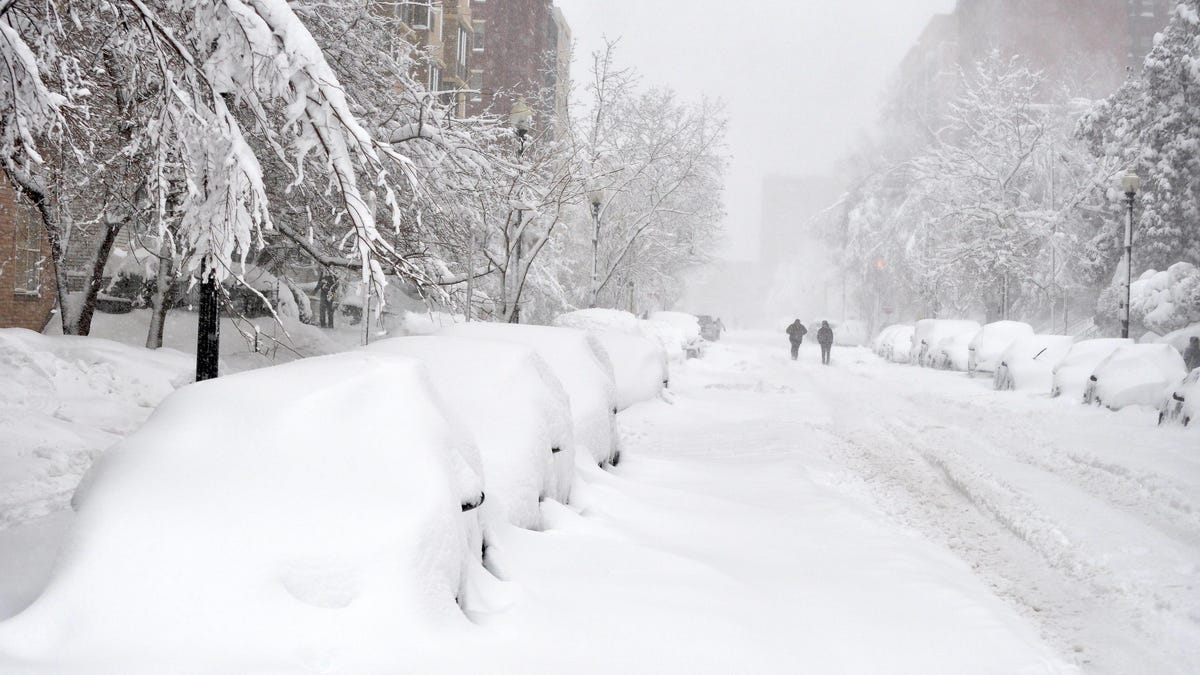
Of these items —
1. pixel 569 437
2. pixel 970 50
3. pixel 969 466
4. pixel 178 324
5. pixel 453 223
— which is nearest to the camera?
pixel 569 437

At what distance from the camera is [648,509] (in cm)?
693

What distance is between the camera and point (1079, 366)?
17.1m

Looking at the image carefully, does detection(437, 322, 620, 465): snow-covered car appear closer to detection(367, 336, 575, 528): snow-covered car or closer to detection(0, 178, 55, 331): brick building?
detection(367, 336, 575, 528): snow-covered car

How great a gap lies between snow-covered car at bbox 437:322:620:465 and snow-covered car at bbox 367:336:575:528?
4.14ft

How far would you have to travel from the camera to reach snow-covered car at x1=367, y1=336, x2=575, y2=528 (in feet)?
17.4

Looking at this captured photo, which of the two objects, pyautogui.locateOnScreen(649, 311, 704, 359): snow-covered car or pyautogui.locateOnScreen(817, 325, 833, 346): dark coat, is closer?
pyautogui.locateOnScreen(817, 325, 833, 346): dark coat

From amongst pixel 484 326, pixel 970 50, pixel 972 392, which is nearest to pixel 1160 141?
pixel 972 392

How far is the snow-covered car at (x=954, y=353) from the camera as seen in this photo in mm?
27359

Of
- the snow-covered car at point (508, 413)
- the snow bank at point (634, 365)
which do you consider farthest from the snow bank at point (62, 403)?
the snow bank at point (634, 365)

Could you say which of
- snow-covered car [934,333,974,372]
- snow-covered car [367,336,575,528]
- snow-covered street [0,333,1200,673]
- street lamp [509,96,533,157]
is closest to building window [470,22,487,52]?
snow-covered car [934,333,974,372]

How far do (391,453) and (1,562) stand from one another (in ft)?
5.65

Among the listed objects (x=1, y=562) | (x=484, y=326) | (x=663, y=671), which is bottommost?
(x=663, y=671)

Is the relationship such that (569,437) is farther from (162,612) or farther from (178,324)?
(178,324)

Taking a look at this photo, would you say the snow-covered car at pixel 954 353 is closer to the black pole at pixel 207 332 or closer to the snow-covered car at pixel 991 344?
the snow-covered car at pixel 991 344
